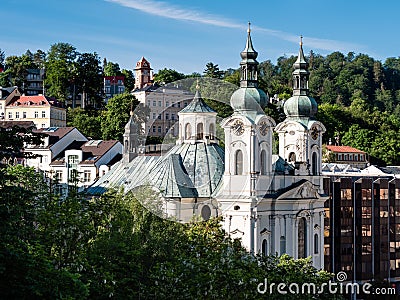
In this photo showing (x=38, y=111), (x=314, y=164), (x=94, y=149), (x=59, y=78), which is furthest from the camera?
(x=59, y=78)

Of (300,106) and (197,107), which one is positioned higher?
(300,106)

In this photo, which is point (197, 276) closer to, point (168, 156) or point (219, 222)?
point (219, 222)

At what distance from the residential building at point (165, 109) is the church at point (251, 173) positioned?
13.3 feet

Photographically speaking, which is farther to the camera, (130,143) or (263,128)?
(130,143)

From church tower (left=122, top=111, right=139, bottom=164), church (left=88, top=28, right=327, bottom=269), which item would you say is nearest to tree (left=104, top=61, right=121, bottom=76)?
church tower (left=122, top=111, right=139, bottom=164)

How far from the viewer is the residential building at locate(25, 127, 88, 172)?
85250mm

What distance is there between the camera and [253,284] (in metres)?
34.7

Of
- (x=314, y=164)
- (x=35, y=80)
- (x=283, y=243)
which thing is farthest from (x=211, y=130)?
(x=35, y=80)

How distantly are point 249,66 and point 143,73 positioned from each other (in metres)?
71.9

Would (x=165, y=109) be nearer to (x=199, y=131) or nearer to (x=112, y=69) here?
(x=199, y=131)

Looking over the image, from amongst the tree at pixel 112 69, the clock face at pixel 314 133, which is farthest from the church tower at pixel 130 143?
the tree at pixel 112 69

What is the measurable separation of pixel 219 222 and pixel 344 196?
2217 cm

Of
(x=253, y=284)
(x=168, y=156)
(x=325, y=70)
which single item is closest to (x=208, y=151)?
(x=168, y=156)

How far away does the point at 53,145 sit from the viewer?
282 ft
